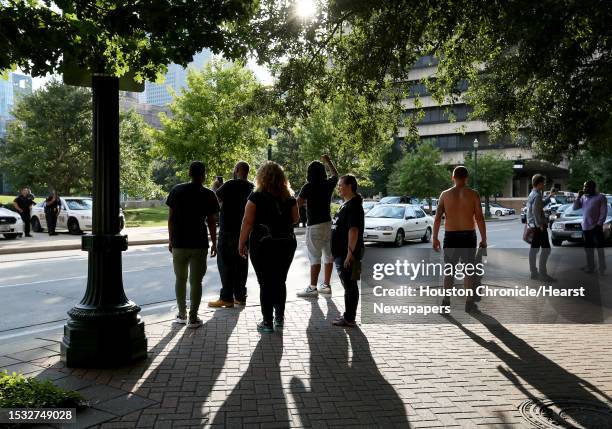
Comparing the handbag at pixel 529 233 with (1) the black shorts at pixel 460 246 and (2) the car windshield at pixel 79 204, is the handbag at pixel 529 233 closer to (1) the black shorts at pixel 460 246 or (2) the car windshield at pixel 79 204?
(1) the black shorts at pixel 460 246

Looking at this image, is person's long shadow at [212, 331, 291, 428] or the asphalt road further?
the asphalt road

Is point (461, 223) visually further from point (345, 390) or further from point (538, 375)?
point (345, 390)

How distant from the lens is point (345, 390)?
14.7 ft

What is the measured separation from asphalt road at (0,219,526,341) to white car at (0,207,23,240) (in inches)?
188

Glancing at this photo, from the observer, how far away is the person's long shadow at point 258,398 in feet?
12.6

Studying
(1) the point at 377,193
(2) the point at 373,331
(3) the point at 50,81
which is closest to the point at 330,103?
(2) the point at 373,331

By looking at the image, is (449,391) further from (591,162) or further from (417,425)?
(591,162)

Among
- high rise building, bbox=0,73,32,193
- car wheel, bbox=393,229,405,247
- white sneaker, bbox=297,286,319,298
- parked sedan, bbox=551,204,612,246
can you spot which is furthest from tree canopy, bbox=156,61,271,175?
white sneaker, bbox=297,286,319,298

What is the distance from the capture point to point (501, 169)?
49.7m

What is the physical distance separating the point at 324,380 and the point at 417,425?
110 centimetres

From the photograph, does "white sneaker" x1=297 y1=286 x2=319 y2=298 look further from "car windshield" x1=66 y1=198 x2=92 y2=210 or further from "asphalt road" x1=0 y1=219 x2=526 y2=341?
"car windshield" x1=66 y1=198 x2=92 y2=210

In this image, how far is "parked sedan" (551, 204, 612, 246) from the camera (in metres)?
18.0

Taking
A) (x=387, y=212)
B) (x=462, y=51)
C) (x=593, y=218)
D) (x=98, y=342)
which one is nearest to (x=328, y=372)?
(x=98, y=342)

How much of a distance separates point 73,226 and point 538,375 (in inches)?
798
